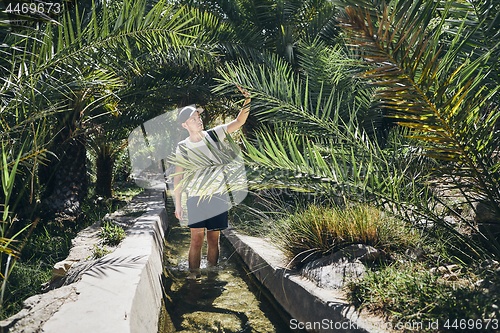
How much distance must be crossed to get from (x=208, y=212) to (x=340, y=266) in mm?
1543

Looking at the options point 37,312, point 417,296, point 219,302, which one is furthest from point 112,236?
point 417,296

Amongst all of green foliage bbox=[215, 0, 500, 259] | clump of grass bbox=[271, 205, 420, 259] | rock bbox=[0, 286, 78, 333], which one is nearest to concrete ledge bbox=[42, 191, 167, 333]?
rock bbox=[0, 286, 78, 333]

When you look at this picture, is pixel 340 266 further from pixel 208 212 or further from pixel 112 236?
pixel 112 236

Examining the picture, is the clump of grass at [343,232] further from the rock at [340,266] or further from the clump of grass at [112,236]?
the clump of grass at [112,236]

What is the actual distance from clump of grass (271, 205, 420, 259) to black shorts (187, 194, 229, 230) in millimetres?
730

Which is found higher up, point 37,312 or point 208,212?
point 208,212

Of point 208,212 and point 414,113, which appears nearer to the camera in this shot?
point 414,113

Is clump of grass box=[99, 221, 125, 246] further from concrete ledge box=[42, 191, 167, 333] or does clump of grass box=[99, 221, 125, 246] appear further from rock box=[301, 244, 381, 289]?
rock box=[301, 244, 381, 289]

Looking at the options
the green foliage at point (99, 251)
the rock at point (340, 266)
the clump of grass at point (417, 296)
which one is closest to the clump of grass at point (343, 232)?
the rock at point (340, 266)

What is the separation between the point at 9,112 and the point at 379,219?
3.14m

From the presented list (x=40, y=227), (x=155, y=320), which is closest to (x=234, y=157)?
(x=155, y=320)

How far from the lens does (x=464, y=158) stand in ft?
11.0

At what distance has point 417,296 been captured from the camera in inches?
134

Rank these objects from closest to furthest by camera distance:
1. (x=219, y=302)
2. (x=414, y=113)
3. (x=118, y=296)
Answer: (x=414, y=113), (x=118, y=296), (x=219, y=302)
